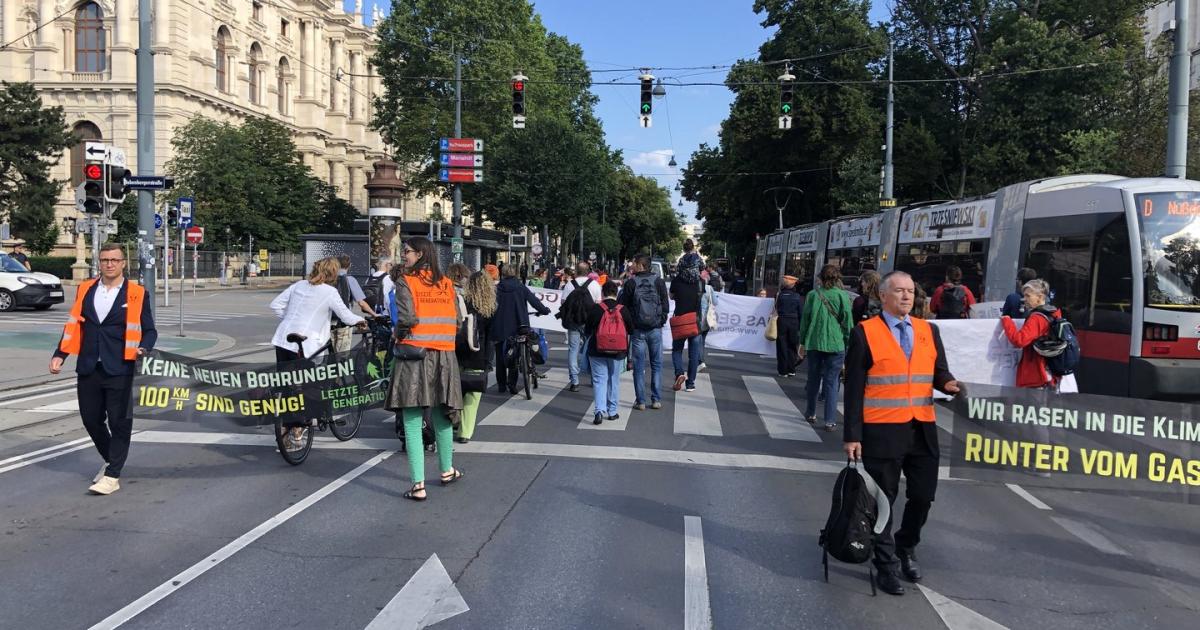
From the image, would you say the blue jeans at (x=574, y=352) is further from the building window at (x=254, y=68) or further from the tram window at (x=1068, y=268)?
the building window at (x=254, y=68)

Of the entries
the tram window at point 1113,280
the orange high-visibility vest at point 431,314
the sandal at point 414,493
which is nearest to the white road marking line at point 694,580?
the sandal at point 414,493

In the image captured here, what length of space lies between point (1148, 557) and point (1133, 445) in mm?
689

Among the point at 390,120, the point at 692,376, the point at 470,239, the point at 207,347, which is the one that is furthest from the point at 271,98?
the point at 692,376

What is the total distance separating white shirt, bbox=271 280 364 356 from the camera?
25.7ft

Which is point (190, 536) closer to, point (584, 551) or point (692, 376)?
point (584, 551)

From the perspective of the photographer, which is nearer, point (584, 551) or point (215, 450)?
point (584, 551)

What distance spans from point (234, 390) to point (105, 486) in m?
1.22

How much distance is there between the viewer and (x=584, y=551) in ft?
17.7

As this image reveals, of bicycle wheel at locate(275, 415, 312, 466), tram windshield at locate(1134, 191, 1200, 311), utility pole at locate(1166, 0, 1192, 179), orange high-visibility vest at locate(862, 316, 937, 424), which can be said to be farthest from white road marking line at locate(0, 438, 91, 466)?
utility pole at locate(1166, 0, 1192, 179)

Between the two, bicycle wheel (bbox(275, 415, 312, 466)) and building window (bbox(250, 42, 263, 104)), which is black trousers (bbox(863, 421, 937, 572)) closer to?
bicycle wheel (bbox(275, 415, 312, 466))

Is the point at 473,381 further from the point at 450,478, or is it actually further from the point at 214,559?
the point at 214,559

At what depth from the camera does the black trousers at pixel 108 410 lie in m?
6.54

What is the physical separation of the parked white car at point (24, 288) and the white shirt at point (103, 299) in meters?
21.8

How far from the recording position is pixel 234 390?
7500 millimetres
